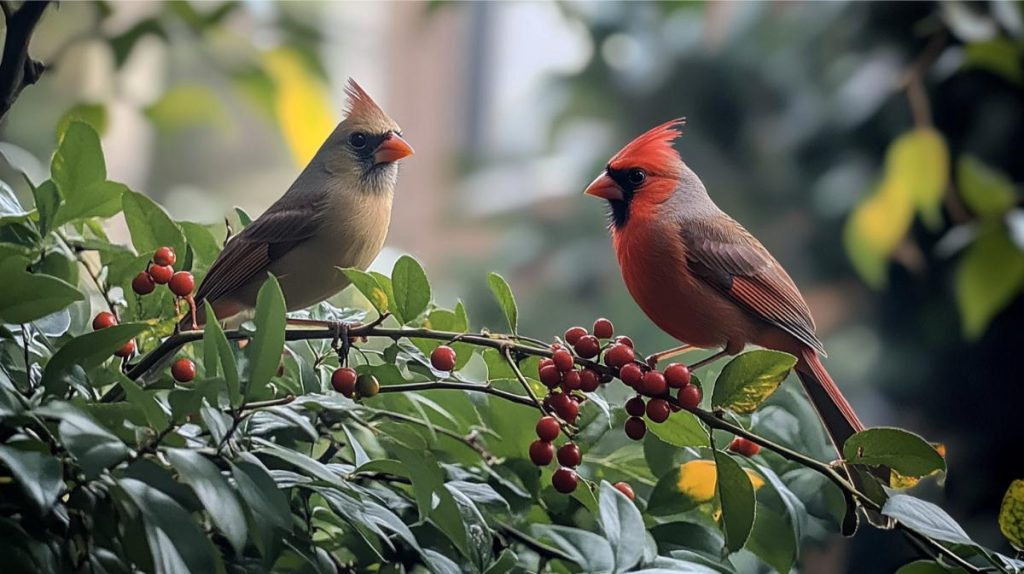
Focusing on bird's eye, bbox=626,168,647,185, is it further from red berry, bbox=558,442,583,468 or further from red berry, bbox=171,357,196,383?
red berry, bbox=171,357,196,383

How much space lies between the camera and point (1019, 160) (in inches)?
71.6

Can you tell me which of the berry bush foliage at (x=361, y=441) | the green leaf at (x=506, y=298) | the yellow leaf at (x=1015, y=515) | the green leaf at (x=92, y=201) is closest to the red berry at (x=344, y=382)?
the berry bush foliage at (x=361, y=441)

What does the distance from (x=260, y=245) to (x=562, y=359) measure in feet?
0.91

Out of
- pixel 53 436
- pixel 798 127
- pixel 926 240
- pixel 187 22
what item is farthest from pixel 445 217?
pixel 53 436

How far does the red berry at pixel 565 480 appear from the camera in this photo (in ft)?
2.23

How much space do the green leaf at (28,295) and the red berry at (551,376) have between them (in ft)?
0.89

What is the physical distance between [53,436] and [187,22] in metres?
0.76

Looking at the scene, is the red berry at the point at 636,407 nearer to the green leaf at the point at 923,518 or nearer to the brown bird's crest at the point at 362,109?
the green leaf at the point at 923,518

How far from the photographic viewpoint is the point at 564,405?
0.68m

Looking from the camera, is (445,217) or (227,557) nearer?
(227,557)

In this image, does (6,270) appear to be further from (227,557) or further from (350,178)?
(350,178)

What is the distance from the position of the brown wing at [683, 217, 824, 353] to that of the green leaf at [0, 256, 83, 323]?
0.45 m

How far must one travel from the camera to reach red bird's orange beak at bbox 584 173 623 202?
835 millimetres

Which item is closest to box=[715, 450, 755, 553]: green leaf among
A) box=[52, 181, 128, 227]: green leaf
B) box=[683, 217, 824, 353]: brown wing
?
box=[683, 217, 824, 353]: brown wing
